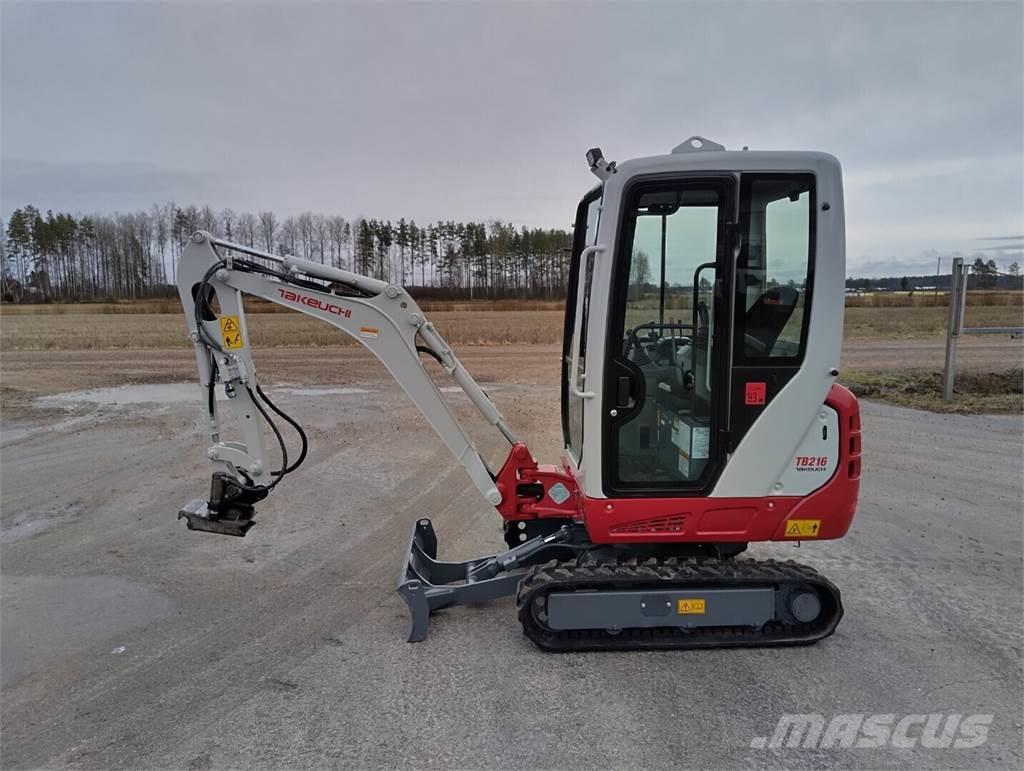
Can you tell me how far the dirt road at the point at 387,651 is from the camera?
3.15 metres

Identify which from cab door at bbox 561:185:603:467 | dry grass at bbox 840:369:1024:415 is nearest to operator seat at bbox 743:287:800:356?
cab door at bbox 561:185:603:467

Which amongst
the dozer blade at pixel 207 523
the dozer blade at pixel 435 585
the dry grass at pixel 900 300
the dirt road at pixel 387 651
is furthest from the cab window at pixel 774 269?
the dry grass at pixel 900 300

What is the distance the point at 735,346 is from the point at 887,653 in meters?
2.13

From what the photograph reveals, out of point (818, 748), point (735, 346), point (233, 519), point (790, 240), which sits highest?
point (790, 240)

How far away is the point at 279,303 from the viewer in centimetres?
421

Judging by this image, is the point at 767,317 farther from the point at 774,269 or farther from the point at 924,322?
the point at 924,322

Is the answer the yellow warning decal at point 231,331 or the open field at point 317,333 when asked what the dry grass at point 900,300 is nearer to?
the open field at point 317,333

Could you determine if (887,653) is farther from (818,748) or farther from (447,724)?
(447,724)

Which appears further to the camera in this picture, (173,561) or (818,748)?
(173,561)

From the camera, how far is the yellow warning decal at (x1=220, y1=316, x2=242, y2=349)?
168 inches

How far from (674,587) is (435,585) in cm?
168

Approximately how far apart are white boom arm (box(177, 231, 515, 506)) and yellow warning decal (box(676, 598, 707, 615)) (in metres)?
1.38

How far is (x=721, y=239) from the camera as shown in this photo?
3738 millimetres

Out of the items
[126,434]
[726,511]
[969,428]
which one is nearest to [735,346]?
[726,511]
